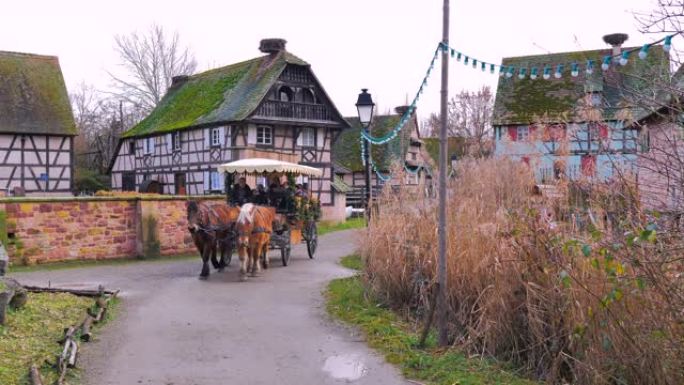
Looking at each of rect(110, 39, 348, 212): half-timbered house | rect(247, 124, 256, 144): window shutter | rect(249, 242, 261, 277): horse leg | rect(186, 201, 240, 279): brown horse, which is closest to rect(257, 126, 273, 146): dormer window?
rect(110, 39, 348, 212): half-timbered house

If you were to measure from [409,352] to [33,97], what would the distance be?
3079cm

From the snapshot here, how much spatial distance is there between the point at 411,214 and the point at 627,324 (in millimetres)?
4752

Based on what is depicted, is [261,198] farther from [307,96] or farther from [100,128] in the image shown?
[100,128]

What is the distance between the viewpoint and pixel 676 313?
5.05 m

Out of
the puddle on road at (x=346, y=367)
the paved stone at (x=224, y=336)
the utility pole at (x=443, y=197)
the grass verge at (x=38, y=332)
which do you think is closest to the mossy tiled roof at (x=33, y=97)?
the paved stone at (x=224, y=336)

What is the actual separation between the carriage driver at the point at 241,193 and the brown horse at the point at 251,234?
2226mm

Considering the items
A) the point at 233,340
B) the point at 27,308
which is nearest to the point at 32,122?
the point at 27,308

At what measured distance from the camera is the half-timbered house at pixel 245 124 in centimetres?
3045

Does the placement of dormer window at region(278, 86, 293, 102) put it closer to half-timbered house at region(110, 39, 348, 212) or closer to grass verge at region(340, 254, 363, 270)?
half-timbered house at region(110, 39, 348, 212)

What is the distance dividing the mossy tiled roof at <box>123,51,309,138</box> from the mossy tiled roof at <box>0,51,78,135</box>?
4490mm

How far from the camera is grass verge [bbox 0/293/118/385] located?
6300 millimetres

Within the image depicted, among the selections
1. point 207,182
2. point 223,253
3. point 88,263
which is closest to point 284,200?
point 223,253

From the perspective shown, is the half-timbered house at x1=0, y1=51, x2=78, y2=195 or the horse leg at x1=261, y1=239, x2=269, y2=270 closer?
the horse leg at x1=261, y1=239, x2=269, y2=270

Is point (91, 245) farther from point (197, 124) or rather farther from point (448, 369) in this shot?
point (197, 124)
